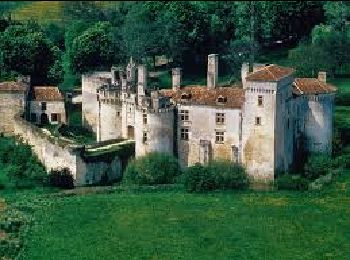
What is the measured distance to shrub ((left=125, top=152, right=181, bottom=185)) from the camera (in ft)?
235

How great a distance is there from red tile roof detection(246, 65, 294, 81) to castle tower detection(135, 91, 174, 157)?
5.46 metres

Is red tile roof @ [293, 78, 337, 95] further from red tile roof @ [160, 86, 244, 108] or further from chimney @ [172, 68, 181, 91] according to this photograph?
chimney @ [172, 68, 181, 91]

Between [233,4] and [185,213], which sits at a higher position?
[233,4]

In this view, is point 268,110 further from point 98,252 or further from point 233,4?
point 233,4

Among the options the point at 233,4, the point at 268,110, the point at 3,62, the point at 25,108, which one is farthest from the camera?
the point at 233,4

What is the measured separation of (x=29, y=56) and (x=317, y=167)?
27021mm

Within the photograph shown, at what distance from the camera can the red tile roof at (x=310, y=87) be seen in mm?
74625

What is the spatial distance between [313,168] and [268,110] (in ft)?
15.3

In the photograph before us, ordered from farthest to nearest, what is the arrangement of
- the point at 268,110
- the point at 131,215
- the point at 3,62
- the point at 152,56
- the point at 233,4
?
the point at 233,4 → the point at 152,56 → the point at 3,62 → the point at 268,110 → the point at 131,215

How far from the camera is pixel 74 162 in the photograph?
235ft

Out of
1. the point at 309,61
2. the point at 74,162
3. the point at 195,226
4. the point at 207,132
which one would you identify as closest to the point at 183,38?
the point at 309,61

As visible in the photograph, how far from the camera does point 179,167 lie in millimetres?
73438

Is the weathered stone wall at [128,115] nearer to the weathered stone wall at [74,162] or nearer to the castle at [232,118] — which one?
the castle at [232,118]

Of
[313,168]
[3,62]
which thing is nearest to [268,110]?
[313,168]
